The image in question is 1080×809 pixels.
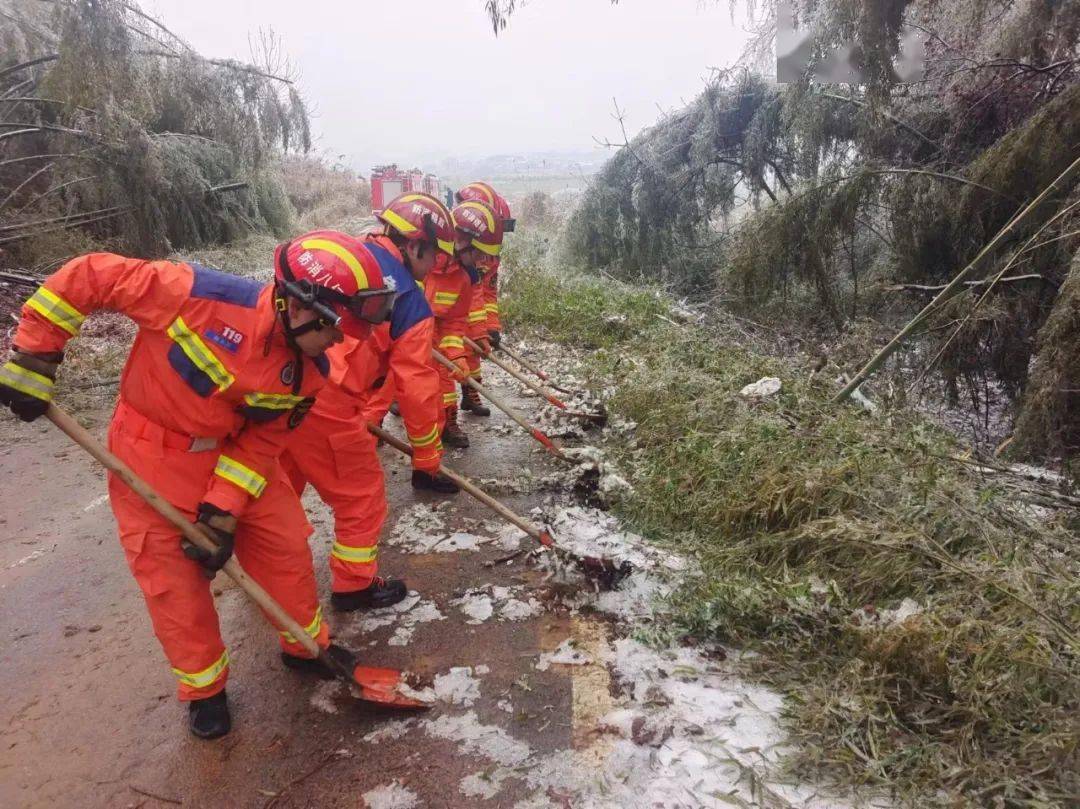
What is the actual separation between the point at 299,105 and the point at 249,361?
11203 mm

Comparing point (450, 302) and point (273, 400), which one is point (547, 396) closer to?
point (450, 302)

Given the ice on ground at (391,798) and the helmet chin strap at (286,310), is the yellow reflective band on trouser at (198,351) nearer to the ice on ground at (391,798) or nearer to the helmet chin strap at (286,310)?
the helmet chin strap at (286,310)

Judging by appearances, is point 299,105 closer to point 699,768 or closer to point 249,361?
point 249,361

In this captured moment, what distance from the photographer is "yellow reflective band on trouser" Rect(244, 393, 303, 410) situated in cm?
221

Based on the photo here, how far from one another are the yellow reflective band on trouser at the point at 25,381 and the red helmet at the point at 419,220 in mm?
1876

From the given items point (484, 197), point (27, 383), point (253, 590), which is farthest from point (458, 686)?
point (484, 197)

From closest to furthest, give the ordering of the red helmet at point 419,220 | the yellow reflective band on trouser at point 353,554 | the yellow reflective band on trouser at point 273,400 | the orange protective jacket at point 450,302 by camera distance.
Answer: the yellow reflective band on trouser at point 273,400 → the yellow reflective band on trouser at point 353,554 → the red helmet at point 419,220 → the orange protective jacket at point 450,302

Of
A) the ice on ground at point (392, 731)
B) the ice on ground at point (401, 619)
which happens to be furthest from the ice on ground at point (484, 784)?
the ice on ground at point (401, 619)

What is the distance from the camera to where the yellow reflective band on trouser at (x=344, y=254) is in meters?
2.20

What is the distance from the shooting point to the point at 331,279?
84.4 inches

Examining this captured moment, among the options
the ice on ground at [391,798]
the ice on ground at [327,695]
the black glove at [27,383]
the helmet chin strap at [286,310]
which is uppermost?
the helmet chin strap at [286,310]

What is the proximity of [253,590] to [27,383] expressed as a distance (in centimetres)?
98

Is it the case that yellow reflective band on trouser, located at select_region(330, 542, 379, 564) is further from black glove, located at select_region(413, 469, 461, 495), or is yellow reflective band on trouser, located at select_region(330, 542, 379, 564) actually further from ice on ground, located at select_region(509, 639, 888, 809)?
black glove, located at select_region(413, 469, 461, 495)

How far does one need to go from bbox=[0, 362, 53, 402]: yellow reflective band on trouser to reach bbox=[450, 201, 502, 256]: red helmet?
3.24 metres
